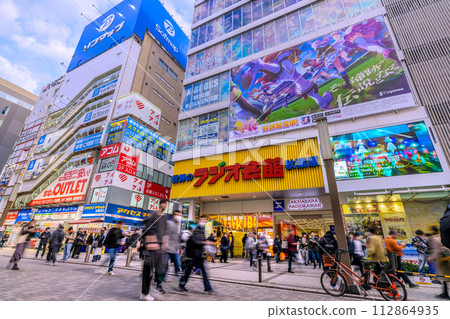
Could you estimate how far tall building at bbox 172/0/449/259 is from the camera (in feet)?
39.5

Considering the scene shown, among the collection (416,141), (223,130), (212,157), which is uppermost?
(223,130)

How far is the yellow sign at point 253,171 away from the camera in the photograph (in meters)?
14.2

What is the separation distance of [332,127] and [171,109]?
2950 cm

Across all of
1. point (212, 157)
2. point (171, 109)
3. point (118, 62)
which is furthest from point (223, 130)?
point (118, 62)

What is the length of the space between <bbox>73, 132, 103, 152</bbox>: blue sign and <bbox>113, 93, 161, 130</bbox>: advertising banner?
3.59 metres

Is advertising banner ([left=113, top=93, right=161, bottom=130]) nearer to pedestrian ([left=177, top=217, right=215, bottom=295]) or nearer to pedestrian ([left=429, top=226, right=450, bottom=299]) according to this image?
pedestrian ([left=177, top=217, right=215, bottom=295])

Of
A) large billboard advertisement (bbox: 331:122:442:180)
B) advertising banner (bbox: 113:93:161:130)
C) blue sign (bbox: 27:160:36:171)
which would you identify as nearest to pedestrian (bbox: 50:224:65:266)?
large billboard advertisement (bbox: 331:122:442:180)

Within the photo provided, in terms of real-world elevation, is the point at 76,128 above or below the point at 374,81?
above

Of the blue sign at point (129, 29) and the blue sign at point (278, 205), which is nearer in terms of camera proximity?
the blue sign at point (278, 205)

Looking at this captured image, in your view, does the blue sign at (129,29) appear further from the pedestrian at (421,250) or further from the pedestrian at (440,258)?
the pedestrian at (440,258)

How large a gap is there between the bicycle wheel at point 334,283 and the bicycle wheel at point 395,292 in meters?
0.83

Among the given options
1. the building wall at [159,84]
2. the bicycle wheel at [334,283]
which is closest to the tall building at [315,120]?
the bicycle wheel at [334,283]

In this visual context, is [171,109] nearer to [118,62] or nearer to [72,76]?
[118,62]

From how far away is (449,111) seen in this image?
12148 millimetres
